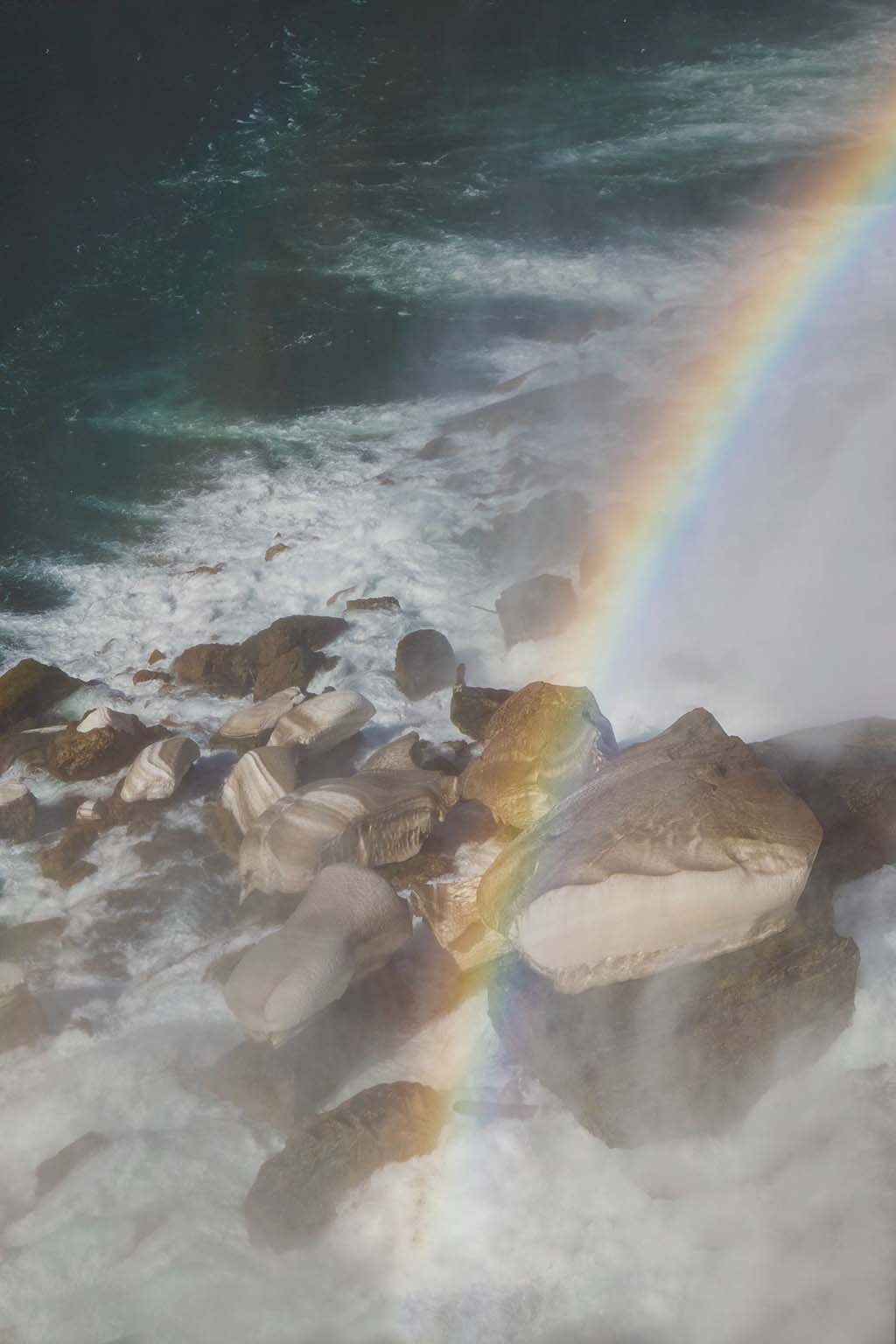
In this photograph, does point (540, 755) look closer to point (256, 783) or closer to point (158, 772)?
point (256, 783)

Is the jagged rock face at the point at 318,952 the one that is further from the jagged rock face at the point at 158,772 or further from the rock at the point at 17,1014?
the jagged rock face at the point at 158,772

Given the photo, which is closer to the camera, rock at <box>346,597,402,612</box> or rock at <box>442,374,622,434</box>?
rock at <box>346,597,402,612</box>

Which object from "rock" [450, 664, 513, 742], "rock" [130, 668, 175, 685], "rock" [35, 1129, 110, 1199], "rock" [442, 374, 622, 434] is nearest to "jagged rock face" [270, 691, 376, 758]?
"rock" [450, 664, 513, 742]

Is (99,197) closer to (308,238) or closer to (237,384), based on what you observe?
(308,238)

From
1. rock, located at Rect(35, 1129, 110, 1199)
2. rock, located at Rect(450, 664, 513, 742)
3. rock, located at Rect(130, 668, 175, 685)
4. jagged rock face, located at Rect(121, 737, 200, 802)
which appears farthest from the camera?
rock, located at Rect(130, 668, 175, 685)

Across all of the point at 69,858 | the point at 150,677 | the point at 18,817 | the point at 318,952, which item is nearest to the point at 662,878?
the point at 318,952

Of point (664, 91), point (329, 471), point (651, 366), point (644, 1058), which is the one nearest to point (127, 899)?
point (644, 1058)

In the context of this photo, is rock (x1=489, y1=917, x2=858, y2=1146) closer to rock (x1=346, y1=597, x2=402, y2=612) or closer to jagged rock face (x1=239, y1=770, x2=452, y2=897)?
jagged rock face (x1=239, y1=770, x2=452, y2=897)
